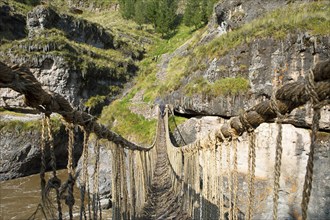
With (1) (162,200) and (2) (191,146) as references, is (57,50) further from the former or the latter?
(2) (191,146)

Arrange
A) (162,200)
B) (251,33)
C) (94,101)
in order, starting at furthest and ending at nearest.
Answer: (94,101) < (251,33) < (162,200)

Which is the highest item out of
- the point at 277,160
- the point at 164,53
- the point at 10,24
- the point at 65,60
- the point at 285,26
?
the point at 10,24

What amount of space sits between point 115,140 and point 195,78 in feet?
22.9

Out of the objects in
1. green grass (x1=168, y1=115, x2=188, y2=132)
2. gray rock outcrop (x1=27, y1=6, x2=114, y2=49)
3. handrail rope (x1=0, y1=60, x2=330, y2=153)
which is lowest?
green grass (x1=168, y1=115, x2=188, y2=132)

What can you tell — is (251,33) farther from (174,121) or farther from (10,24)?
(10,24)

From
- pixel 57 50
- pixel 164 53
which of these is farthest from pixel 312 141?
pixel 164 53

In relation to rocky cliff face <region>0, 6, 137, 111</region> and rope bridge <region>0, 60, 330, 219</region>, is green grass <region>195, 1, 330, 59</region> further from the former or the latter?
rocky cliff face <region>0, 6, 137, 111</region>

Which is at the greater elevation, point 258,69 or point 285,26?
point 285,26

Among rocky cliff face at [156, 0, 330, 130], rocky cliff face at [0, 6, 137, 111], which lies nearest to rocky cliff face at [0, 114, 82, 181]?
rocky cliff face at [0, 6, 137, 111]

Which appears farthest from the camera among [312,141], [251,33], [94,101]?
[94,101]

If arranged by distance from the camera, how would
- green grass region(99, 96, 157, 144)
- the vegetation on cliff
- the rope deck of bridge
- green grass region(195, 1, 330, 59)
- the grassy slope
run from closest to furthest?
1. the rope deck of bridge
2. green grass region(195, 1, 330, 59)
3. the grassy slope
4. the vegetation on cliff
5. green grass region(99, 96, 157, 144)

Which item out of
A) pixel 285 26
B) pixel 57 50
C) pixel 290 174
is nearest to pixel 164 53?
pixel 57 50

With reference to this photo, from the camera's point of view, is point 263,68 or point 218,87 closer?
point 263,68

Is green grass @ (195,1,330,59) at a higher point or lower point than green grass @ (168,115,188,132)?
higher
